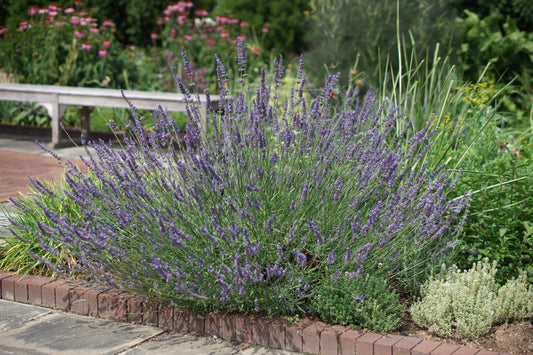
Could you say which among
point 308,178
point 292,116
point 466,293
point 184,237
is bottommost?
point 466,293

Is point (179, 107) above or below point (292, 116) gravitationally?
below

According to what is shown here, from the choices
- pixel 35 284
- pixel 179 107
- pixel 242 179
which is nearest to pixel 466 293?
pixel 242 179

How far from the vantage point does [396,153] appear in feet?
12.3

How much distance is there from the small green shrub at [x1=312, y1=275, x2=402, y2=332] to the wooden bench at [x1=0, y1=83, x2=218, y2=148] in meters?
4.35

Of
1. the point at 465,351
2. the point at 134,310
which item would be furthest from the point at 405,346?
the point at 134,310

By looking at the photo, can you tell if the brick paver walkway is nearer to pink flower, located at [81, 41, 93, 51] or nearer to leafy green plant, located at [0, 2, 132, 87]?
leafy green plant, located at [0, 2, 132, 87]

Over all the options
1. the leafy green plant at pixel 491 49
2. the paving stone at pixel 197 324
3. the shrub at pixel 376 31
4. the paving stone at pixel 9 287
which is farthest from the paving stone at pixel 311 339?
the leafy green plant at pixel 491 49

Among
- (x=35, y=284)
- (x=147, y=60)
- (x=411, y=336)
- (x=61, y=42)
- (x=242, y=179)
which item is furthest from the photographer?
(x=147, y=60)

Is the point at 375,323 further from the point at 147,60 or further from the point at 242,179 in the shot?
the point at 147,60

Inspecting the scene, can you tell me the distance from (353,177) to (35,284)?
6.54ft

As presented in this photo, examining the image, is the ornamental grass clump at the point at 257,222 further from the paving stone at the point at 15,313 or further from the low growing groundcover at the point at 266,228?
the paving stone at the point at 15,313

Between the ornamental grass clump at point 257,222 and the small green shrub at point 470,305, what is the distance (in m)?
0.22

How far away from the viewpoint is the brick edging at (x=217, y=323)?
9.78ft

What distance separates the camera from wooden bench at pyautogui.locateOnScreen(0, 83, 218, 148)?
24.3 ft
